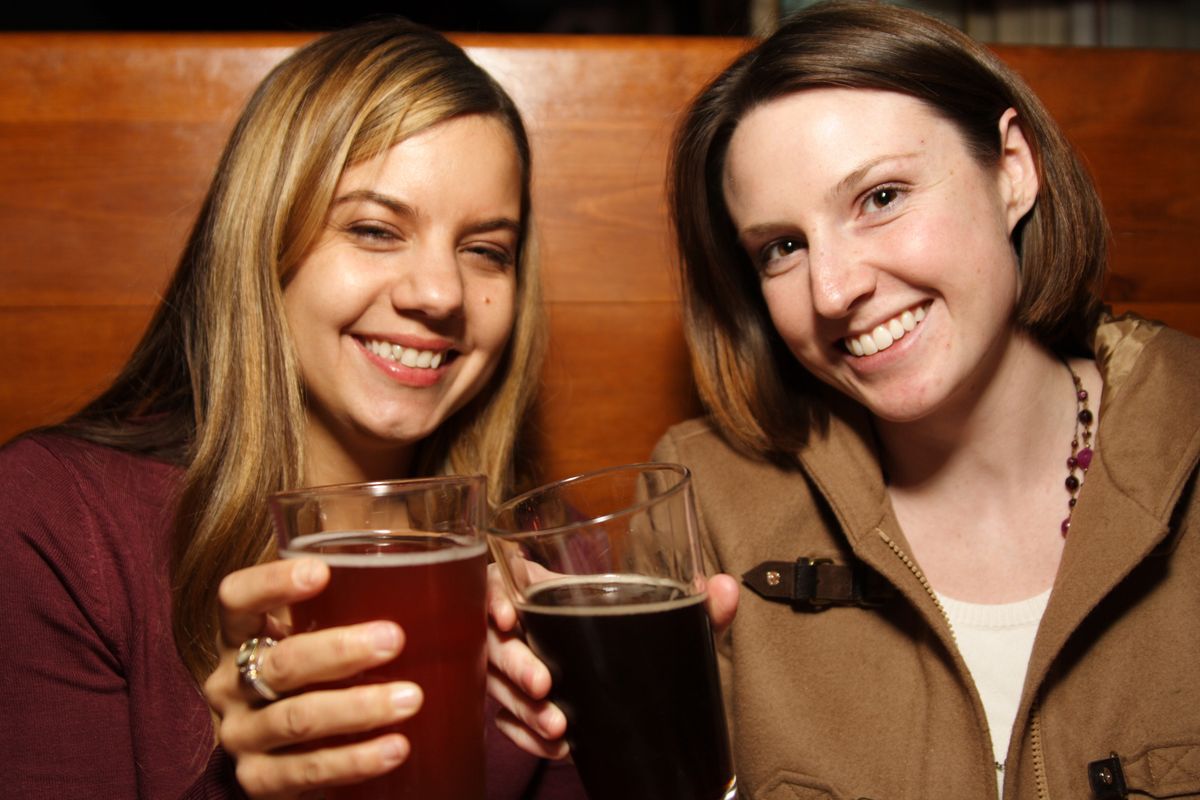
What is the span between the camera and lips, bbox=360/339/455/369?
150 cm

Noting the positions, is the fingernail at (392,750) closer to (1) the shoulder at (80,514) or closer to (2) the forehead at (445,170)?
(1) the shoulder at (80,514)

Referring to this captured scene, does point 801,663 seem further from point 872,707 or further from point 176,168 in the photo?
point 176,168

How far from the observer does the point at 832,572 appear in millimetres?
1583

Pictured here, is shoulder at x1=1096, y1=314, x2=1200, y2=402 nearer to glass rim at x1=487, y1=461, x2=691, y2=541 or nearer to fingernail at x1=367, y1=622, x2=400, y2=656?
glass rim at x1=487, y1=461, x2=691, y2=541

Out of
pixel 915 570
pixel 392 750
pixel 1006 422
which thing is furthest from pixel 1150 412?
pixel 392 750

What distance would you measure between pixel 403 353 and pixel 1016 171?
104 centimetres

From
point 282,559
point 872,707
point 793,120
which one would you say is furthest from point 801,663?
point 282,559

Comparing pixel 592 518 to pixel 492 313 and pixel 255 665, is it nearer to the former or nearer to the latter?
pixel 255 665

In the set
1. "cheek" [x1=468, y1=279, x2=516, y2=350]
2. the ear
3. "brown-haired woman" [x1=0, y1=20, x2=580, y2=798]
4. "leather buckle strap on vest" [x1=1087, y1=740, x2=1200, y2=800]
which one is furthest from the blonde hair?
"leather buckle strap on vest" [x1=1087, y1=740, x2=1200, y2=800]

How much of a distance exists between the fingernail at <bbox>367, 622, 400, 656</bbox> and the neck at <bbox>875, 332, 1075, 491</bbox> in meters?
1.09

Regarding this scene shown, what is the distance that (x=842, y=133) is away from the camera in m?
1.43

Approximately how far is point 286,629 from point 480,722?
212mm

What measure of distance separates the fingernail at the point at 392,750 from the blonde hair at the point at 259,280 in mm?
629

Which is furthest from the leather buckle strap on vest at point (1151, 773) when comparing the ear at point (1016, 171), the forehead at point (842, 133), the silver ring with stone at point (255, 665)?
the silver ring with stone at point (255, 665)
